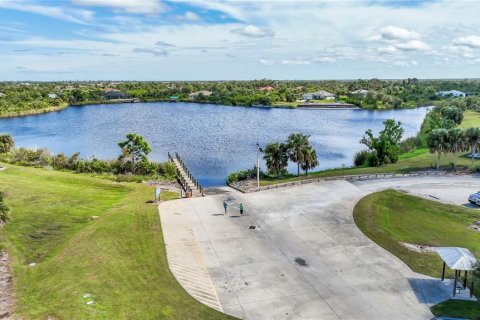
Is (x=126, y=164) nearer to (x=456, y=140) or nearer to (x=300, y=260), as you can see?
(x=300, y=260)

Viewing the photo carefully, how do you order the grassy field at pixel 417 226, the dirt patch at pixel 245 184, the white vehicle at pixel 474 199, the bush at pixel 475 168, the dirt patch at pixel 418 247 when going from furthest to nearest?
the bush at pixel 475 168, the dirt patch at pixel 245 184, the white vehicle at pixel 474 199, the dirt patch at pixel 418 247, the grassy field at pixel 417 226

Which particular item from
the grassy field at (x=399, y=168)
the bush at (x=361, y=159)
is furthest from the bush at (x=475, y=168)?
the bush at (x=361, y=159)

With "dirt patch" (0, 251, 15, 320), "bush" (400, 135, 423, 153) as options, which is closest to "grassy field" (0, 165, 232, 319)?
"dirt patch" (0, 251, 15, 320)

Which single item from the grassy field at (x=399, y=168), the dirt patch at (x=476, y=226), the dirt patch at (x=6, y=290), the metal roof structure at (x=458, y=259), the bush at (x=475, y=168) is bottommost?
the dirt patch at (x=6, y=290)

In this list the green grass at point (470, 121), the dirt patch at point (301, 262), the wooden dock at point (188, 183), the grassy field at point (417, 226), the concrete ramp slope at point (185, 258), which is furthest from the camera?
the green grass at point (470, 121)

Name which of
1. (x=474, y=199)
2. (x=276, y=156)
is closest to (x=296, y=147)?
(x=276, y=156)

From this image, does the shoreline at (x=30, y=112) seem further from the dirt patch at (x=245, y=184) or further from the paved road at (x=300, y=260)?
the paved road at (x=300, y=260)

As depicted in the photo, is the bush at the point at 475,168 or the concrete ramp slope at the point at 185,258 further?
the bush at the point at 475,168

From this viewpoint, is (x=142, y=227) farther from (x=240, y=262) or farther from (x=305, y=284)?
(x=305, y=284)
